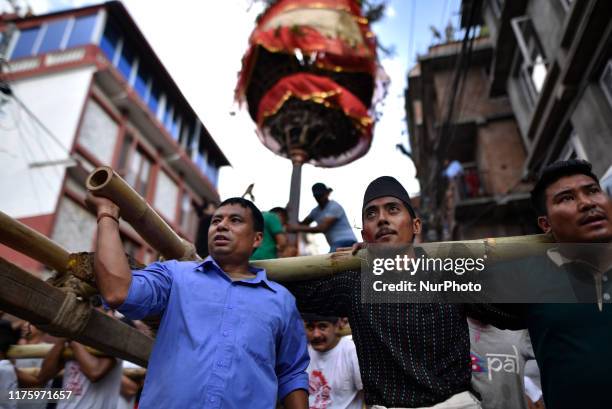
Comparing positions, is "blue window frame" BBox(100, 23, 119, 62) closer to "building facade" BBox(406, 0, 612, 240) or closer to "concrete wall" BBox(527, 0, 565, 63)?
"building facade" BBox(406, 0, 612, 240)

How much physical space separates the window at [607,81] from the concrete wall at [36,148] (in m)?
12.9

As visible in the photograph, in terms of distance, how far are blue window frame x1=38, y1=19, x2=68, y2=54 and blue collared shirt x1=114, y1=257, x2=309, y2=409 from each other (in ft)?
51.4

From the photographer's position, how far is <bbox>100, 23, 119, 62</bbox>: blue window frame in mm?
14618

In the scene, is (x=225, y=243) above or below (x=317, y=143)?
below

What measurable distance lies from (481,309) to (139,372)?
3951 mm

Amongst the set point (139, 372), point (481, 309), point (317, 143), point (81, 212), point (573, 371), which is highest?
point (81, 212)

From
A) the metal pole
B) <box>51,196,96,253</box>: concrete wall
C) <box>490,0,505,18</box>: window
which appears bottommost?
the metal pole

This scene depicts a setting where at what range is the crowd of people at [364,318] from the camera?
65.2 inches

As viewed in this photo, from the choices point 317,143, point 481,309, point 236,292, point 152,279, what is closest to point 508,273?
point 481,309

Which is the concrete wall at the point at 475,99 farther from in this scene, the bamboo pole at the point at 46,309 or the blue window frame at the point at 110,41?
the bamboo pole at the point at 46,309

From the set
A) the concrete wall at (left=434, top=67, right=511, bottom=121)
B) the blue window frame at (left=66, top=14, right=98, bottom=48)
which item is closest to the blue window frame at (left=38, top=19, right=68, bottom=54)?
the blue window frame at (left=66, top=14, right=98, bottom=48)

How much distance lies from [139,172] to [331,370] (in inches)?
588

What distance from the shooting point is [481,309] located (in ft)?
6.45

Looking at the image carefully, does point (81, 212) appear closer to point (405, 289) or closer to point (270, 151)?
point (270, 151)
